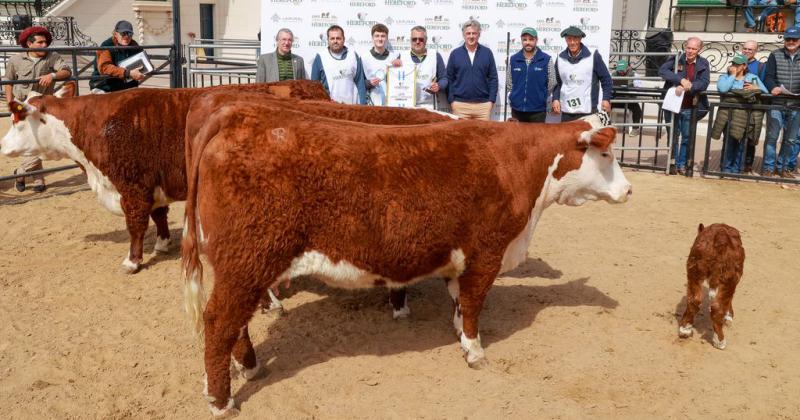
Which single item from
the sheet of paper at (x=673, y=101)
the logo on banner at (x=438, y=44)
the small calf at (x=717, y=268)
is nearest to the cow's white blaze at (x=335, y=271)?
the small calf at (x=717, y=268)

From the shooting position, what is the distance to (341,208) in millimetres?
4242

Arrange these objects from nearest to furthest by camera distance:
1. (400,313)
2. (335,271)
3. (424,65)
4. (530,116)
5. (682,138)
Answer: (335,271)
(400,313)
(530,116)
(424,65)
(682,138)

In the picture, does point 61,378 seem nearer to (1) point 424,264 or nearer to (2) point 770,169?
(1) point 424,264

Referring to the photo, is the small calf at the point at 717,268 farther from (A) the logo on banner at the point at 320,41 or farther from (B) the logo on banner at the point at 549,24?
(A) the logo on banner at the point at 320,41

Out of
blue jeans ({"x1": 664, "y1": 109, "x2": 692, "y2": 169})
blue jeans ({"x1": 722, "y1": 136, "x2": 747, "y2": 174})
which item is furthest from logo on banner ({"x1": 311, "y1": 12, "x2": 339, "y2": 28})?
blue jeans ({"x1": 722, "y1": 136, "x2": 747, "y2": 174})

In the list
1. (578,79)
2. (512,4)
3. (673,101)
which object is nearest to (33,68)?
(512,4)

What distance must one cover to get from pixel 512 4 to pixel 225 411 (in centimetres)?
772

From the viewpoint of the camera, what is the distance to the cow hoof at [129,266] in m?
6.74

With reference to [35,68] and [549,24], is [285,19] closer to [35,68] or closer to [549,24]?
[35,68]

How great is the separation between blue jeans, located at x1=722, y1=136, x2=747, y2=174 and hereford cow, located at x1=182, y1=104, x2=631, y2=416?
6464 millimetres

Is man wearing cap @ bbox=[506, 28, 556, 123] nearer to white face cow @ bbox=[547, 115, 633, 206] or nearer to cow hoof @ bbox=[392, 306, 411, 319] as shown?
white face cow @ bbox=[547, 115, 633, 206]

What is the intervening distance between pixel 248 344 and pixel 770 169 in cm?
863

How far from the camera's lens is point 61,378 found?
4.73m

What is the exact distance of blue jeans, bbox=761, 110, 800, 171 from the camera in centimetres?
1004
